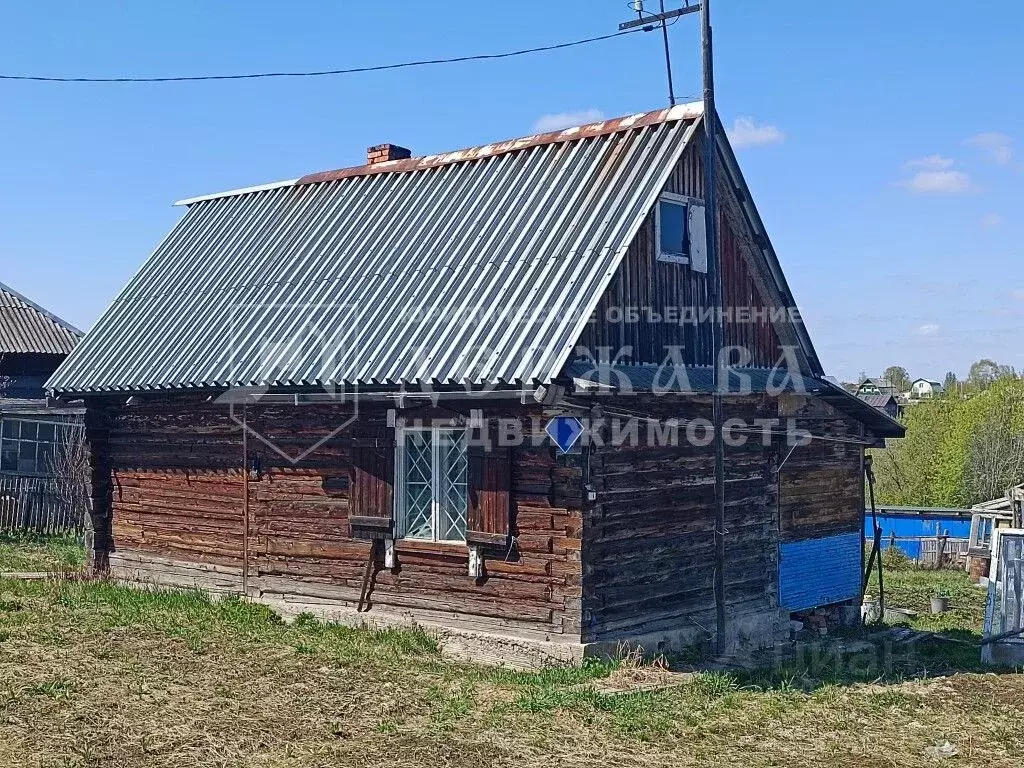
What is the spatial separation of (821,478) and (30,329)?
21.3m

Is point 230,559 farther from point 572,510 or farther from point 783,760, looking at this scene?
point 783,760

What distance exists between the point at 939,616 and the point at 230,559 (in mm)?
12150

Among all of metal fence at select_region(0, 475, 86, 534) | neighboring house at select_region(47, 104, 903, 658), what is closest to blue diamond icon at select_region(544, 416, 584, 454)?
neighboring house at select_region(47, 104, 903, 658)

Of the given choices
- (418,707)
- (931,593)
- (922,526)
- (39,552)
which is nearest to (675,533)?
(418,707)

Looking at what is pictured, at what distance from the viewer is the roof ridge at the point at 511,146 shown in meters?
13.1

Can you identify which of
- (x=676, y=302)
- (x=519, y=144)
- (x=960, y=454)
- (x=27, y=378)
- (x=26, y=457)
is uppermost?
(x=519, y=144)

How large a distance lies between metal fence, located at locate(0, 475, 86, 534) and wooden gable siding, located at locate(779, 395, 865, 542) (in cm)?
1527

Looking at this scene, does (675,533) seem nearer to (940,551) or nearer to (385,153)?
(385,153)

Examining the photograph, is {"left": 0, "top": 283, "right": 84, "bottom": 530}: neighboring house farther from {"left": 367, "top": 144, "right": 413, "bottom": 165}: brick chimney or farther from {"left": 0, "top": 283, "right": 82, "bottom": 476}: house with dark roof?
{"left": 367, "top": 144, "right": 413, "bottom": 165}: brick chimney

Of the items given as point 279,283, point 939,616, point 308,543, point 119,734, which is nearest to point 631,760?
point 119,734

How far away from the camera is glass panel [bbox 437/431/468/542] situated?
11.9m

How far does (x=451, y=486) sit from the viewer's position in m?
12.0

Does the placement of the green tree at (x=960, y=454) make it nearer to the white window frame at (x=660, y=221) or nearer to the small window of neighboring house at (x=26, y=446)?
the small window of neighboring house at (x=26, y=446)

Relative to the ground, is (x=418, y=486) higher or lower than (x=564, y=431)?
lower
